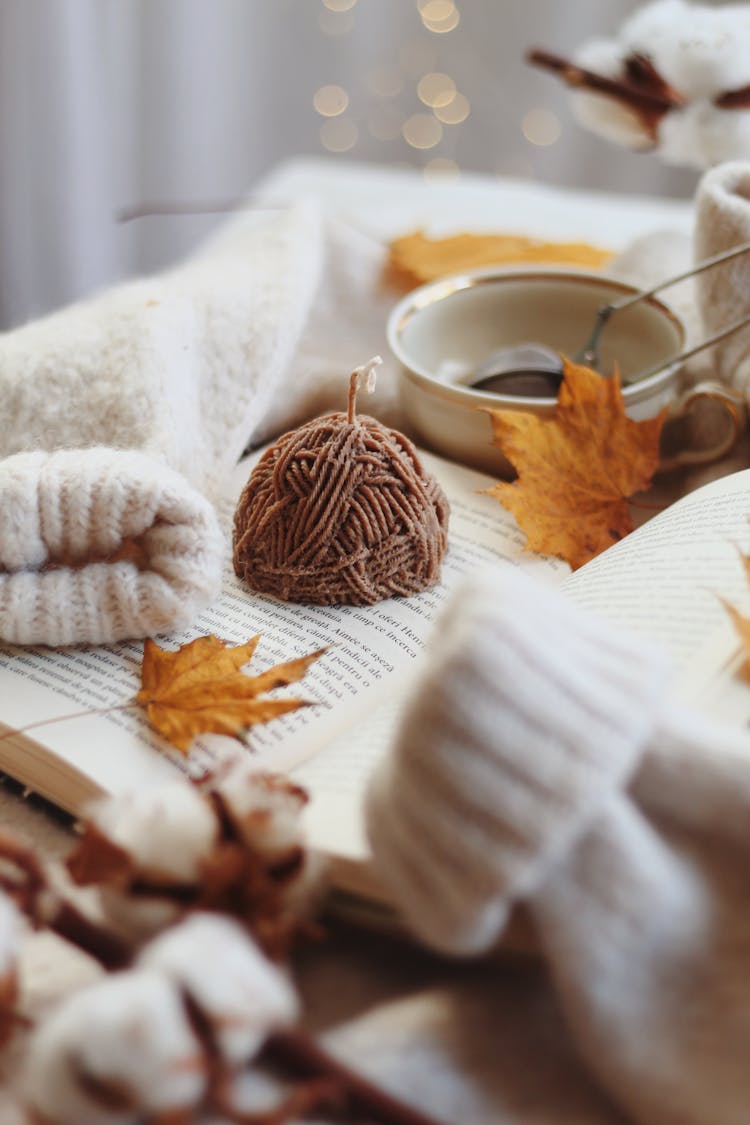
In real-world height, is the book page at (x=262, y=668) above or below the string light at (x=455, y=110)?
below

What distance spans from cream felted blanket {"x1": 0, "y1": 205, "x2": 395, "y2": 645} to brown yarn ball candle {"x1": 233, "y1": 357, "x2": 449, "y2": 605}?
44mm

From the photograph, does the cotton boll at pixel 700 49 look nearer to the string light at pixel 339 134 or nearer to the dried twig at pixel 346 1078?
the dried twig at pixel 346 1078

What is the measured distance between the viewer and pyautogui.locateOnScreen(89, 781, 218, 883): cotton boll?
39cm

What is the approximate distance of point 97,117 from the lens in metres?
1.78

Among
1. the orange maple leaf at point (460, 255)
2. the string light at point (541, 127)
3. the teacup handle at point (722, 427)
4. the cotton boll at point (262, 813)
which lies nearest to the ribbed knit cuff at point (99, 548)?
the cotton boll at point (262, 813)

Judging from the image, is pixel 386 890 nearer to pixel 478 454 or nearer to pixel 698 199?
pixel 478 454

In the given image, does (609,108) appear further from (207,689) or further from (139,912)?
(139,912)

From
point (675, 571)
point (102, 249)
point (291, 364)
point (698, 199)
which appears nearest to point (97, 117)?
point (102, 249)

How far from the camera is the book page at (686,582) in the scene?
485mm

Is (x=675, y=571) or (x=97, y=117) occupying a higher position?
(x=97, y=117)

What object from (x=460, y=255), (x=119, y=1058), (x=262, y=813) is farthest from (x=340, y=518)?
(x=460, y=255)

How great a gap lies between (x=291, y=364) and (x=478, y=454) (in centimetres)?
21

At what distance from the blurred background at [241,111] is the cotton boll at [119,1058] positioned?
1637 millimetres

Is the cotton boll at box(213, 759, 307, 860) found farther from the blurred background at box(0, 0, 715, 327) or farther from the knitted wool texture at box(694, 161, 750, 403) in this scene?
the blurred background at box(0, 0, 715, 327)
